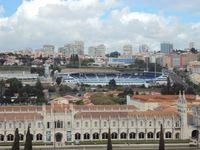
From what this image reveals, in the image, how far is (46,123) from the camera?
71188mm

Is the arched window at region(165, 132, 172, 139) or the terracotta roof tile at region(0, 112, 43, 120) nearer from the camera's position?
the terracotta roof tile at region(0, 112, 43, 120)

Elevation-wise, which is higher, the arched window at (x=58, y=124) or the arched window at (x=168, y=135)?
the arched window at (x=58, y=124)

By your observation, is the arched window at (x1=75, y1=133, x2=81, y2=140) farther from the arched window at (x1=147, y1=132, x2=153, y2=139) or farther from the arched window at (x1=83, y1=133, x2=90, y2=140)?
the arched window at (x1=147, y1=132, x2=153, y2=139)

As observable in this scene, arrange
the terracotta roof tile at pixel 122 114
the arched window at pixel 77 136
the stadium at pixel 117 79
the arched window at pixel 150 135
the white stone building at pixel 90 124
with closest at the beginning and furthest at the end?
the white stone building at pixel 90 124 < the arched window at pixel 77 136 < the terracotta roof tile at pixel 122 114 < the arched window at pixel 150 135 < the stadium at pixel 117 79

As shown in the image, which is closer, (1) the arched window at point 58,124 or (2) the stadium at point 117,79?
(1) the arched window at point 58,124

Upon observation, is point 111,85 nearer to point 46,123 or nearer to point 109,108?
point 109,108

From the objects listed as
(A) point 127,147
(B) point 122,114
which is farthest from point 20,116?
(A) point 127,147

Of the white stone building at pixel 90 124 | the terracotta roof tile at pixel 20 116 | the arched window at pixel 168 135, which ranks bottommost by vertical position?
the arched window at pixel 168 135

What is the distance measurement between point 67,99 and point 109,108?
99.2 feet

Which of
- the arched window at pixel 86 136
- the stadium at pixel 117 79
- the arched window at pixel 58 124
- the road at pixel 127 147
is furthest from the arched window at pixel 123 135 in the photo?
the stadium at pixel 117 79

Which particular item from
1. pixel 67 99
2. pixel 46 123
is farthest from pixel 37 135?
pixel 67 99

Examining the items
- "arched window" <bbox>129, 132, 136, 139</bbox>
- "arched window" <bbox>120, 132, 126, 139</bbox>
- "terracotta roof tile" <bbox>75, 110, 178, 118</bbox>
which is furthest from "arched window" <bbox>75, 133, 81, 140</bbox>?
"arched window" <bbox>129, 132, 136, 139</bbox>

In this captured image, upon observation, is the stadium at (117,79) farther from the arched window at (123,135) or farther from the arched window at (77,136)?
the arched window at (77,136)

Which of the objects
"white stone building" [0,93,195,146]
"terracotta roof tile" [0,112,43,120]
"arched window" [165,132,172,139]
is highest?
"terracotta roof tile" [0,112,43,120]
